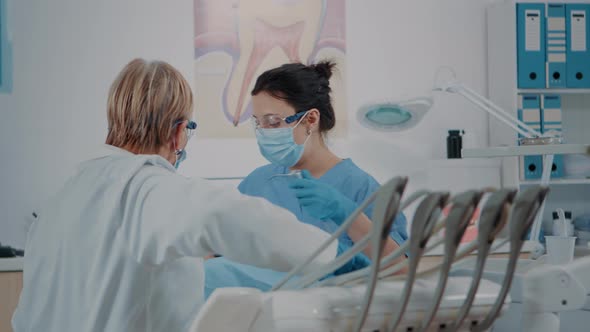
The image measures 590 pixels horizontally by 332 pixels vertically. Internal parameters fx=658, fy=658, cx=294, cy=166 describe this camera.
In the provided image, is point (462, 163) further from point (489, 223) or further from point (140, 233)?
point (489, 223)

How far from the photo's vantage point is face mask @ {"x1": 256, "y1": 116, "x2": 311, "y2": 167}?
215 centimetres

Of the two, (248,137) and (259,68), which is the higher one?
(259,68)

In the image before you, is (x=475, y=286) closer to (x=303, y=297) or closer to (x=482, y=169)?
(x=303, y=297)

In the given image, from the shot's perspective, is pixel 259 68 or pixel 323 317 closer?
pixel 323 317

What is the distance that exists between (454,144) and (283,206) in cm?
179

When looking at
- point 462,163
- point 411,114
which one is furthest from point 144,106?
point 462,163

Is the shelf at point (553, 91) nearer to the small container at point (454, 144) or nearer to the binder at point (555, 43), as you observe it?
the binder at point (555, 43)

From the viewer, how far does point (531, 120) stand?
3457mm

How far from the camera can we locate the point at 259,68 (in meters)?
3.45

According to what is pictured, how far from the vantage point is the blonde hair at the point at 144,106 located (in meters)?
1.29

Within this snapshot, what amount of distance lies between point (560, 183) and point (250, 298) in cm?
324

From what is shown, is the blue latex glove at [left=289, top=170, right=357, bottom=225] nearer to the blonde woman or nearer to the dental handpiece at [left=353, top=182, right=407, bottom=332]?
the blonde woman

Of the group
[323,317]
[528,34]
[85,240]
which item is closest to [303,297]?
[323,317]

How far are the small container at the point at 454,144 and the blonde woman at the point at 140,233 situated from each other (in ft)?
7.87
